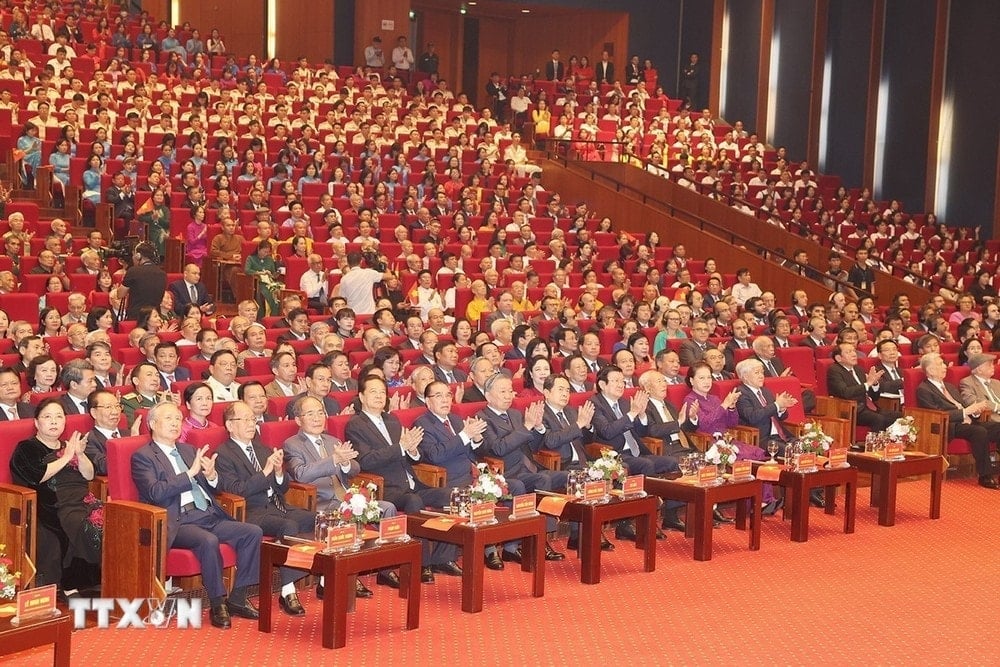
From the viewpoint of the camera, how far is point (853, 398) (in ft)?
32.7

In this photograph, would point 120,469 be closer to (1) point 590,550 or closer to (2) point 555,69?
(1) point 590,550

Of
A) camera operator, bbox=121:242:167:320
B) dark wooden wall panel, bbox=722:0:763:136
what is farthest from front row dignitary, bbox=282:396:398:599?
dark wooden wall panel, bbox=722:0:763:136

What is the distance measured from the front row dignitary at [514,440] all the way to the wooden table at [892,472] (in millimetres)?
2110

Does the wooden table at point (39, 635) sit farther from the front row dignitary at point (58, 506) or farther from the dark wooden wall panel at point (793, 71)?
the dark wooden wall panel at point (793, 71)

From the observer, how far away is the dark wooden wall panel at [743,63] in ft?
69.5

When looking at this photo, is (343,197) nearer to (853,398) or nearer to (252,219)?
(252,219)

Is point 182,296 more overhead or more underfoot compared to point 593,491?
more overhead

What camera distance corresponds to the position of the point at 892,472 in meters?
8.07

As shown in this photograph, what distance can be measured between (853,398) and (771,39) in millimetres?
12240

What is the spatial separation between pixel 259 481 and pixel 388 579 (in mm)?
842

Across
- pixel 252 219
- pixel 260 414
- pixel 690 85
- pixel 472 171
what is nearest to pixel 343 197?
pixel 252 219

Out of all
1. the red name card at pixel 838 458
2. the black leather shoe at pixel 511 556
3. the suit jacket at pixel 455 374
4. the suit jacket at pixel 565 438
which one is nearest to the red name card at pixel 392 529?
the black leather shoe at pixel 511 556

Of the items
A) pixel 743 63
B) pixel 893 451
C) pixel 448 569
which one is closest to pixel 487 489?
pixel 448 569

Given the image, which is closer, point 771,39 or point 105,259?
point 105,259
